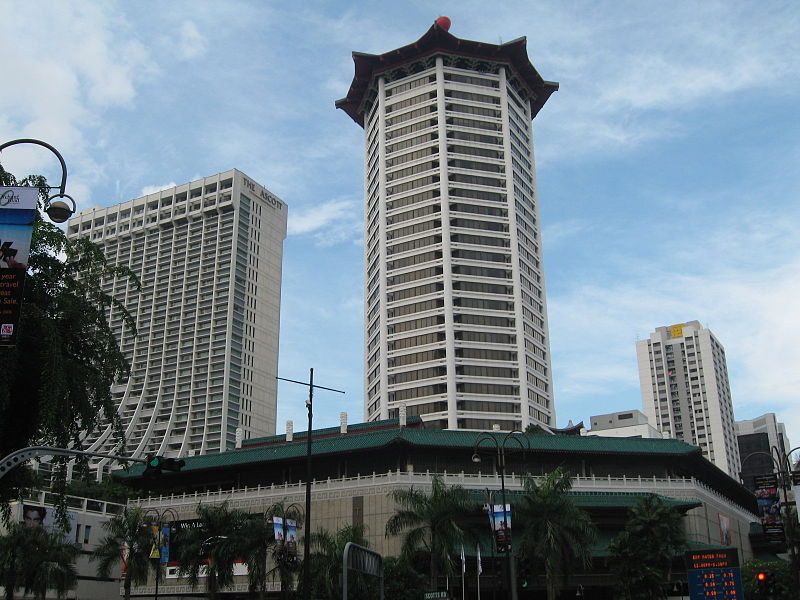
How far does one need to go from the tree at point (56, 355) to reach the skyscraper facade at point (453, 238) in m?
95.5

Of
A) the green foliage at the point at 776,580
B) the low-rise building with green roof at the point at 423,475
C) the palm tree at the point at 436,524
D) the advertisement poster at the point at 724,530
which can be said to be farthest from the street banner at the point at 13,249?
the advertisement poster at the point at 724,530

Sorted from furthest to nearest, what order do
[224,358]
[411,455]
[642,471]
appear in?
[224,358] → [642,471] → [411,455]

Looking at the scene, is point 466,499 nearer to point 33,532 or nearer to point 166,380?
point 33,532

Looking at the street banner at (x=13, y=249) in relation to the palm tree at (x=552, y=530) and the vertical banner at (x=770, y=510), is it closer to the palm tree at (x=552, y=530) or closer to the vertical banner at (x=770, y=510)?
the vertical banner at (x=770, y=510)

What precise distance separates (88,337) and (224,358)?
145966 millimetres

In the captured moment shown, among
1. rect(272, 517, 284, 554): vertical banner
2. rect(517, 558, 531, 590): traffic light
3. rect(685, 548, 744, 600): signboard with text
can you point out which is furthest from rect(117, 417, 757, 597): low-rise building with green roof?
rect(517, 558, 531, 590): traffic light

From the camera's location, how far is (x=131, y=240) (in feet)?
634

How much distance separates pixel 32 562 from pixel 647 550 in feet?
151

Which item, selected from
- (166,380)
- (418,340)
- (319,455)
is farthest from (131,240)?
(319,455)

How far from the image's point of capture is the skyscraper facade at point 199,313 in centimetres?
17012

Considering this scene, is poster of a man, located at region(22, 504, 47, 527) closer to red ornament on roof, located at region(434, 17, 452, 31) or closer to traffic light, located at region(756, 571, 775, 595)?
traffic light, located at region(756, 571, 775, 595)

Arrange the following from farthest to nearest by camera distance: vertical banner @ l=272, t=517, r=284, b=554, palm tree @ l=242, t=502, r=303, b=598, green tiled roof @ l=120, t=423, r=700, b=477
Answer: green tiled roof @ l=120, t=423, r=700, b=477, palm tree @ l=242, t=502, r=303, b=598, vertical banner @ l=272, t=517, r=284, b=554

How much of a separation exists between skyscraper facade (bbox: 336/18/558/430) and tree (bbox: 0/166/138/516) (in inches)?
3761

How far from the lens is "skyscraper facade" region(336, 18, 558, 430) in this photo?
414 feet
